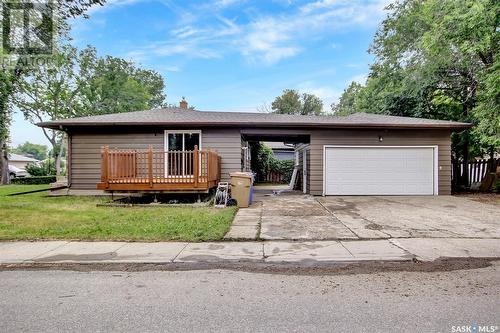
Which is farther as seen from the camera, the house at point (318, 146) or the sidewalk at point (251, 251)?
the house at point (318, 146)

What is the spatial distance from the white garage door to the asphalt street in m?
7.70

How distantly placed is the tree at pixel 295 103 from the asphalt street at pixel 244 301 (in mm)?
34898

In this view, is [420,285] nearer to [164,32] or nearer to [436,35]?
[436,35]

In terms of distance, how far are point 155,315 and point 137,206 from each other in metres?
6.37

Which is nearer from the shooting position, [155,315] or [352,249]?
[155,315]

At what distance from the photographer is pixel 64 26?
895 cm

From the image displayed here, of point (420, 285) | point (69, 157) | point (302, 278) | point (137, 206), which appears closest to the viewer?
point (420, 285)

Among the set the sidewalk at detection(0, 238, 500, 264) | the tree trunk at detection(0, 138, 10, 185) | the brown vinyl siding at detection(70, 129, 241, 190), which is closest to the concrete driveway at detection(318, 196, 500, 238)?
the sidewalk at detection(0, 238, 500, 264)

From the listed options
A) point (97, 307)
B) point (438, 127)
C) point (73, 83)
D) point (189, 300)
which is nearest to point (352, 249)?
point (189, 300)

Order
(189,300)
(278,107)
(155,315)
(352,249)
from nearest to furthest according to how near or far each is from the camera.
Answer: (155,315) < (189,300) < (352,249) < (278,107)

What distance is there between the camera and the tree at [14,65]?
7.07 meters

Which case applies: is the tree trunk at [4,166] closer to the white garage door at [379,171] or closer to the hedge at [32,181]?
the hedge at [32,181]

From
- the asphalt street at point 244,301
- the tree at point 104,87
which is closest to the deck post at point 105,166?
the asphalt street at point 244,301

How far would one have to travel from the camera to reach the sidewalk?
402 centimetres
